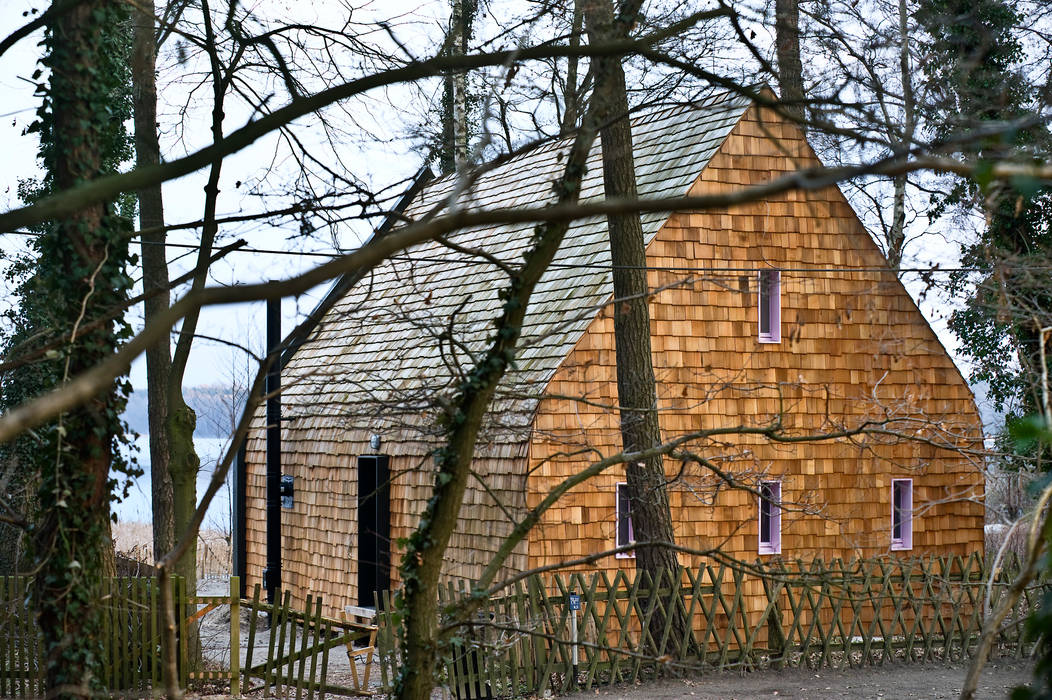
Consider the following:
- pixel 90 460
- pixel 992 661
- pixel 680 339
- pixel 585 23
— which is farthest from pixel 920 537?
pixel 90 460

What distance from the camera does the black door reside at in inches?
659

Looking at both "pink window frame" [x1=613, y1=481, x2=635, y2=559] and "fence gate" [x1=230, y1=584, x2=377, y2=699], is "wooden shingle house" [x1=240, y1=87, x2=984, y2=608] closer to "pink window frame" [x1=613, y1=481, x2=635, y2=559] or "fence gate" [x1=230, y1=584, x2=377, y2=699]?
"pink window frame" [x1=613, y1=481, x2=635, y2=559]

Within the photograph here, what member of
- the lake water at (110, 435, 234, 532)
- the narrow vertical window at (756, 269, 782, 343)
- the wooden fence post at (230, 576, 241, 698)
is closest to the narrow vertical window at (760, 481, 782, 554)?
the narrow vertical window at (756, 269, 782, 343)

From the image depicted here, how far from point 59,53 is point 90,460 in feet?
10.0

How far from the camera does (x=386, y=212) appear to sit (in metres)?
8.24

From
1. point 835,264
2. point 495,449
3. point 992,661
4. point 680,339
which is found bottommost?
point 992,661

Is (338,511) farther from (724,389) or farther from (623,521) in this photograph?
(724,389)

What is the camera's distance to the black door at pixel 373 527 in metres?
16.7

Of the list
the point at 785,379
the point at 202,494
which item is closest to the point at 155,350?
the point at 785,379

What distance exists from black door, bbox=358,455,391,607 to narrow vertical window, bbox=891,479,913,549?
764 cm

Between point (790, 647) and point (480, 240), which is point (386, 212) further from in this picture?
point (480, 240)

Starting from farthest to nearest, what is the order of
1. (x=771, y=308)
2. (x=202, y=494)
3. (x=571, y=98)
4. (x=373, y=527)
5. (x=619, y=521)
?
(x=202, y=494) → (x=373, y=527) → (x=771, y=308) → (x=619, y=521) → (x=571, y=98)

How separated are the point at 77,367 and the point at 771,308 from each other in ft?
34.6

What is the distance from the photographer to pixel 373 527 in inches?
699
